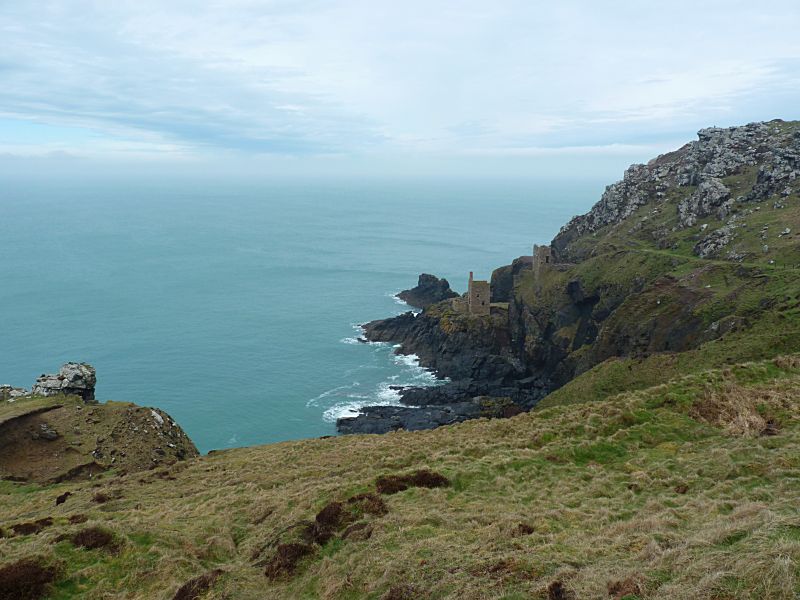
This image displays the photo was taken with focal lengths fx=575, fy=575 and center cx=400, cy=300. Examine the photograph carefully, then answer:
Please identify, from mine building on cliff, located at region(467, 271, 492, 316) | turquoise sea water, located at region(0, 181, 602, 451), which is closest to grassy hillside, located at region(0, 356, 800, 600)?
turquoise sea water, located at region(0, 181, 602, 451)

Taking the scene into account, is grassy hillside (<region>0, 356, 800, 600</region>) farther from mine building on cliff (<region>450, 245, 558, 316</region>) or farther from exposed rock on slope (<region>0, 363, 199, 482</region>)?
mine building on cliff (<region>450, 245, 558, 316</region>)

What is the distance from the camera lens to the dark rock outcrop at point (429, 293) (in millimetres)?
124750

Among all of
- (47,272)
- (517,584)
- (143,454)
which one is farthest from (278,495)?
(47,272)

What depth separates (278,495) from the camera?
24.0 m

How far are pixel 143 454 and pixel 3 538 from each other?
1885cm

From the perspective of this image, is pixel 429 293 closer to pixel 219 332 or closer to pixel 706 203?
pixel 219 332

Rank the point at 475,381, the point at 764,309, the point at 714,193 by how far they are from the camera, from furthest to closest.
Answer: the point at 714,193 < the point at 475,381 < the point at 764,309

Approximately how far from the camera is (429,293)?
129 meters

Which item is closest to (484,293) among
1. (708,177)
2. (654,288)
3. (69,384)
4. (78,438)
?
(654,288)

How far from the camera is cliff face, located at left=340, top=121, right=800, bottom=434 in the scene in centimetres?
5631

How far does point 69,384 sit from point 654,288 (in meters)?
60.4

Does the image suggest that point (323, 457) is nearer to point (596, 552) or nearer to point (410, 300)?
point (596, 552)

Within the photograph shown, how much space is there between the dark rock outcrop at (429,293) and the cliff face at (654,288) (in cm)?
1629

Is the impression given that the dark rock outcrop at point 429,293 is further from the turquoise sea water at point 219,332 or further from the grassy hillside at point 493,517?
the grassy hillside at point 493,517
